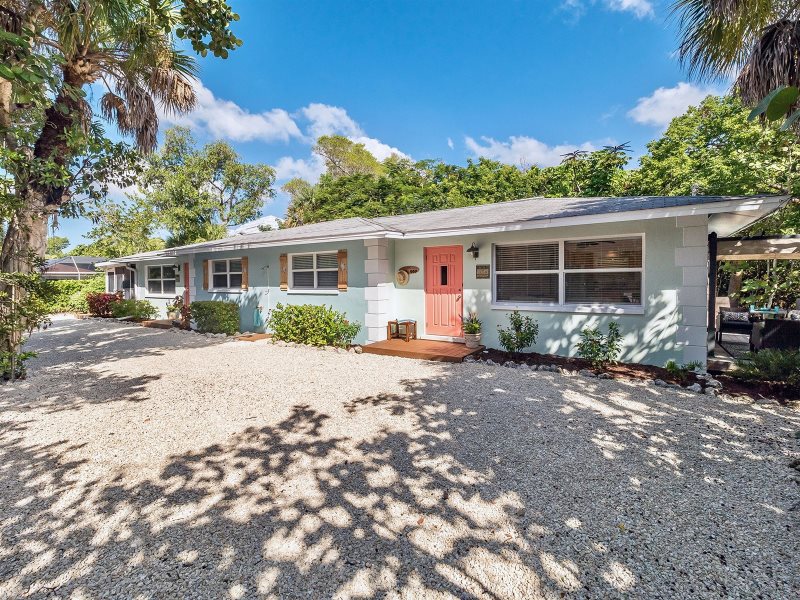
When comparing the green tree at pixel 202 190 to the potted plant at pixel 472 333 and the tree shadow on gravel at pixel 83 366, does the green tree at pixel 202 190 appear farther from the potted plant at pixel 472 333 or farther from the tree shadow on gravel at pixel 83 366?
the potted plant at pixel 472 333

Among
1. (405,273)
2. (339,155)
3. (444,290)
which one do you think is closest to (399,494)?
(444,290)

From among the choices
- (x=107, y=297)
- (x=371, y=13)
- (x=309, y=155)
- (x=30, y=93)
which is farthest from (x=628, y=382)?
(x=309, y=155)

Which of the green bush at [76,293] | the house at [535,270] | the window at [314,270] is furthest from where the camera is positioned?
the green bush at [76,293]

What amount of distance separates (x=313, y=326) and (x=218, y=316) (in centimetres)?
384

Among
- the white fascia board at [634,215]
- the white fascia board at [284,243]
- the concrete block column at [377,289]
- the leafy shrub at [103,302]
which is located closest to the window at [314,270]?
the white fascia board at [284,243]

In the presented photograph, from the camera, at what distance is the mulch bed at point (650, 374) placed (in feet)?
17.1

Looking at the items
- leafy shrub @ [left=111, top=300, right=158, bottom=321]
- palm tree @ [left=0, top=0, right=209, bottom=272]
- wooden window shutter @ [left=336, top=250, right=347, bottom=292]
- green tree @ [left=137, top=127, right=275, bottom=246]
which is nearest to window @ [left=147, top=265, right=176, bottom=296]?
leafy shrub @ [left=111, top=300, right=158, bottom=321]

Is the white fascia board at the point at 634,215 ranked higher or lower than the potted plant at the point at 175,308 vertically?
higher

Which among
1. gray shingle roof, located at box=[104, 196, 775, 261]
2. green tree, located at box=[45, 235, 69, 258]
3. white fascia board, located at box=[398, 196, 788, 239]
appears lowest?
white fascia board, located at box=[398, 196, 788, 239]

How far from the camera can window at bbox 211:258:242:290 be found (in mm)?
12445

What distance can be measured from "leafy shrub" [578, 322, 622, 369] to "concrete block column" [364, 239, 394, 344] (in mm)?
4340

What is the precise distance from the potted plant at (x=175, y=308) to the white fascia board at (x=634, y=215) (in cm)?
1075

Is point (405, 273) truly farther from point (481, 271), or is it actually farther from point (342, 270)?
point (481, 271)

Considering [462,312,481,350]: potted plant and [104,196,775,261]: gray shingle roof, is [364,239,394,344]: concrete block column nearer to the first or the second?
[104,196,775,261]: gray shingle roof
